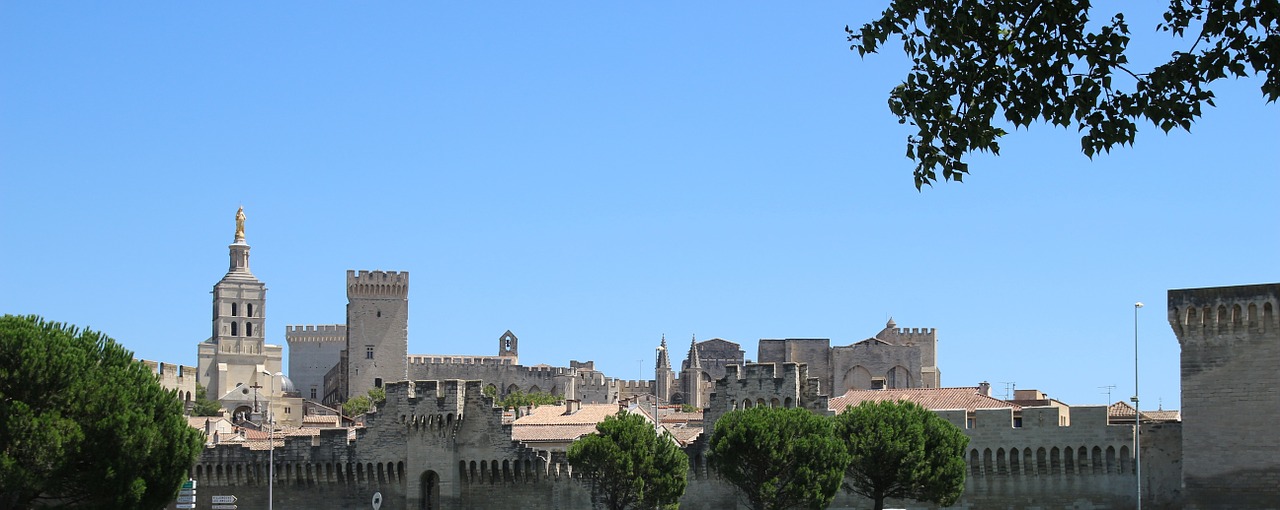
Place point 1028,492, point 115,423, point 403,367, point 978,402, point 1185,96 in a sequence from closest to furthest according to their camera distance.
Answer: point 1185,96 < point 115,423 < point 1028,492 < point 978,402 < point 403,367

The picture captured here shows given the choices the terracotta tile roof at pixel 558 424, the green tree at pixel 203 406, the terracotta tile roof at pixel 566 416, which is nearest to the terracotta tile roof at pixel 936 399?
the terracotta tile roof at pixel 566 416

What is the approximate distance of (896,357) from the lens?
436 feet

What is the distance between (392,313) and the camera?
493ft

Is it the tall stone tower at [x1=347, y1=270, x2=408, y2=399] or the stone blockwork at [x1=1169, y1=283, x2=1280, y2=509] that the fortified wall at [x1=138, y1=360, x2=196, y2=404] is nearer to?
the tall stone tower at [x1=347, y1=270, x2=408, y2=399]

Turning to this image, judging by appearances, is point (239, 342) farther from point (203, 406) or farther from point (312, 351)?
point (203, 406)

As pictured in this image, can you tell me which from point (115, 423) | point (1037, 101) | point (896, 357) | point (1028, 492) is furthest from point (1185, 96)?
point (896, 357)

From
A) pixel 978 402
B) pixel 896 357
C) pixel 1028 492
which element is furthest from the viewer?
pixel 896 357

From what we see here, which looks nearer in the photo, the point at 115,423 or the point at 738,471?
the point at 115,423

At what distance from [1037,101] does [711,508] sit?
56176 millimetres

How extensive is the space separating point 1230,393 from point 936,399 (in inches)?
820

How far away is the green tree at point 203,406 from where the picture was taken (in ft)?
441

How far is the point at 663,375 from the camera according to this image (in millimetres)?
153375

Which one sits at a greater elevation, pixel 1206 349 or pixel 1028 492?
pixel 1206 349

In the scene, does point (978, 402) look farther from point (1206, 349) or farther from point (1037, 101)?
point (1037, 101)
